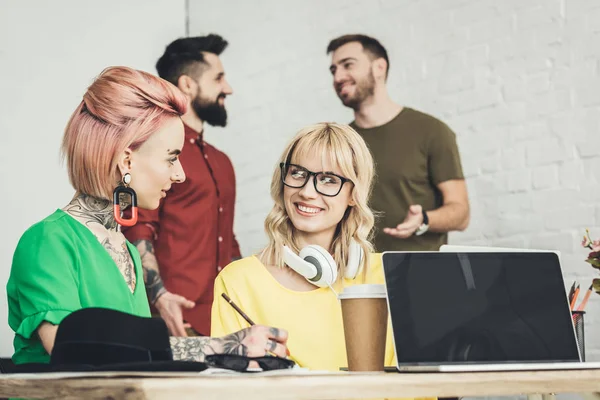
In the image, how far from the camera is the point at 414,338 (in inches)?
49.6

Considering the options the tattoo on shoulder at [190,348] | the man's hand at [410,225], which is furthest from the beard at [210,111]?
the tattoo on shoulder at [190,348]

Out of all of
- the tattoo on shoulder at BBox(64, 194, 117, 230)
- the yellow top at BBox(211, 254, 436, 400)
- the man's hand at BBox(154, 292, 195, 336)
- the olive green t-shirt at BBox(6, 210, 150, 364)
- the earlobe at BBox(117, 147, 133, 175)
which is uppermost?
the earlobe at BBox(117, 147, 133, 175)

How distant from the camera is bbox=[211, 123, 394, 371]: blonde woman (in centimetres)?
180

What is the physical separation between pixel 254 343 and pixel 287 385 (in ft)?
1.02

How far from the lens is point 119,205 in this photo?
1.55m

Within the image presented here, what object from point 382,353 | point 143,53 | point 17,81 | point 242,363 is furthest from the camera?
point 143,53

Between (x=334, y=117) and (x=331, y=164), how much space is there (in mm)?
1262

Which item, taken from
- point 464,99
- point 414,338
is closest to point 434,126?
point 464,99

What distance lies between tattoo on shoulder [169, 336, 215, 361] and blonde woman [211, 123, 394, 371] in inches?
17.7

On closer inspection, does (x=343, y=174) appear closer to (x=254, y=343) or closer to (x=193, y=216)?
(x=254, y=343)

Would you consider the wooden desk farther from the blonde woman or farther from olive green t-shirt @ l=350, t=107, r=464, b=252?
olive green t-shirt @ l=350, t=107, r=464, b=252

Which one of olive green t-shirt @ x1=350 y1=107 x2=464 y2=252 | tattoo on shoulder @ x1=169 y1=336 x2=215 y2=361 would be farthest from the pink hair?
olive green t-shirt @ x1=350 y1=107 x2=464 y2=252

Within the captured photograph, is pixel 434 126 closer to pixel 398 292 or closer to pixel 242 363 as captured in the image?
pixel 398 292

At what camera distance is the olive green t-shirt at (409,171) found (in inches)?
123
